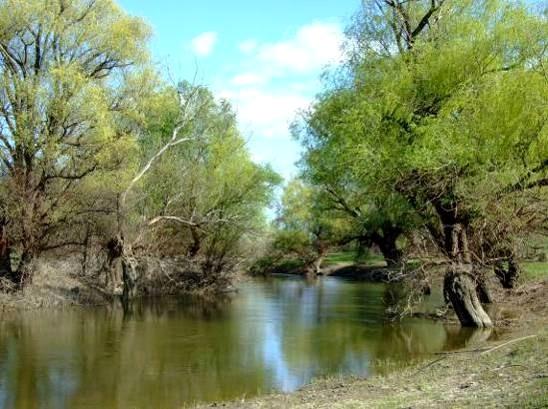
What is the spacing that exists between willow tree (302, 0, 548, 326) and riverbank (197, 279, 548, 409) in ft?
20.4

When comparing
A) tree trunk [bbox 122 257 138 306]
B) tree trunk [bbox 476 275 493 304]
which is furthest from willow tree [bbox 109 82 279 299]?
tree trunk [bbox 476 275 493 304]

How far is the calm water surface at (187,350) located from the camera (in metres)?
14.9

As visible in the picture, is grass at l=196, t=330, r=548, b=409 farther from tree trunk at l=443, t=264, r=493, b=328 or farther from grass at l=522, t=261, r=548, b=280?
grass at l=522, t=261, r=548, b=280

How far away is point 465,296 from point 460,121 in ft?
19.5

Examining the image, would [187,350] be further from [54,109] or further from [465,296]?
[54,109]

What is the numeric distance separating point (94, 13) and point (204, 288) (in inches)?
651

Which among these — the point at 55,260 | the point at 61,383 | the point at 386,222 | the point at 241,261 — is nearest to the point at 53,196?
the point at 55,260

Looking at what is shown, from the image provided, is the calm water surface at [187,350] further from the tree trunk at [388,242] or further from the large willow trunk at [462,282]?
the tree trunk at [388,242]

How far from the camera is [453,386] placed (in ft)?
39.6

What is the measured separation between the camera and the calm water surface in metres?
14.9

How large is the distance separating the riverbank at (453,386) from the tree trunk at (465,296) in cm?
588

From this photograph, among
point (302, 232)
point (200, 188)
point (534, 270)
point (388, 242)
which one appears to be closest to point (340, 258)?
point (302, 232)

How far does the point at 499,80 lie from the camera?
70.9ft

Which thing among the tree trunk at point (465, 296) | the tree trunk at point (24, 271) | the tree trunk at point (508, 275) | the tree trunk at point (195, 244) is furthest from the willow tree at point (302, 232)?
the tree trunk at point (465, 296)
